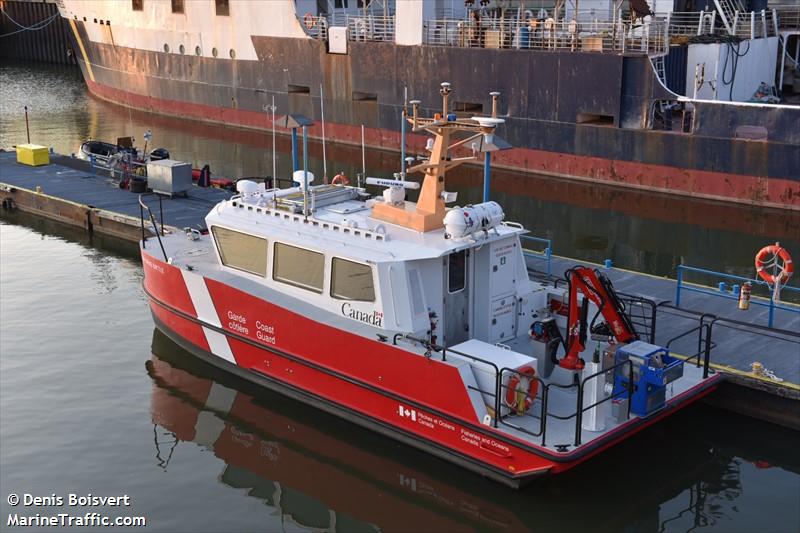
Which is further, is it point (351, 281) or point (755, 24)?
point (755, 24)

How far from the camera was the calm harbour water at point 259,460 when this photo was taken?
37.6 ft

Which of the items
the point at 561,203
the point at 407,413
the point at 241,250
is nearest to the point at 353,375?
the point at 407,413

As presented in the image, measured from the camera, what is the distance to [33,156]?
2878cm

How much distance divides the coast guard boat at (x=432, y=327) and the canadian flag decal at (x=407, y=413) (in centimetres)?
2

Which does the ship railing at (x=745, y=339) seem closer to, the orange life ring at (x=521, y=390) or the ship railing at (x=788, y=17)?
the orange life ring at (x=521, y=390)

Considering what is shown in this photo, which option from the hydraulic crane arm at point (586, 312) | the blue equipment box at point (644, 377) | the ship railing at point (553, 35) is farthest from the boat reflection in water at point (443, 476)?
the ship railing at point (553, 35)

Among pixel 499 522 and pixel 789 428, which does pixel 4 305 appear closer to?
pixel 499 522

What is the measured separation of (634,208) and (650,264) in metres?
4.90

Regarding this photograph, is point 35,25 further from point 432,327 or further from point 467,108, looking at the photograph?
point 432,327

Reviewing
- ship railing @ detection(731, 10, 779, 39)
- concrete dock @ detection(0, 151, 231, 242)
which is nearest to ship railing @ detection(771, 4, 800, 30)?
ship railing @ detection(731, 10, 779, 39)

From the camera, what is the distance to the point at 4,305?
18.4 metres

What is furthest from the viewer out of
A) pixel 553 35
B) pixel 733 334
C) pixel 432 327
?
pixel 553 35

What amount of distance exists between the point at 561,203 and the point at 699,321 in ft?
45.1

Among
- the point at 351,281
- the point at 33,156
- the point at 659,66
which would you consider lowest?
the point at 33,156
